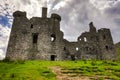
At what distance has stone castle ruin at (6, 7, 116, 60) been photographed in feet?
171

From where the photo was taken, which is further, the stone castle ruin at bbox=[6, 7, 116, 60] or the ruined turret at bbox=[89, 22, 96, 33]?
the ruined turret at bbox=[89, 22, 96, 33]

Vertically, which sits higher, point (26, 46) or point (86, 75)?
point (26, 46)

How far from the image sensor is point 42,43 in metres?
53.2

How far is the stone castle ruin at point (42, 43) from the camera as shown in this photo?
2052 inches

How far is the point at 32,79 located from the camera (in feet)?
74.8

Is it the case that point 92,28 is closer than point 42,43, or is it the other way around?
point 42,43

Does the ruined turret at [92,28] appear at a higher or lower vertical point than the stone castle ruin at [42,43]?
higher

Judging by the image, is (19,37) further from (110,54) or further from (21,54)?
(110,54)

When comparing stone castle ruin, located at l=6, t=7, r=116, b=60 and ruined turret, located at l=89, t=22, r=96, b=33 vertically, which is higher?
ruined turret, located at l=89, t=22, r=96, b=33

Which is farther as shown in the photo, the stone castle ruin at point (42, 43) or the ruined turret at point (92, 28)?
the ruined turret at point (92, 28)

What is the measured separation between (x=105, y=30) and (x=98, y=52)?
23.8 ft

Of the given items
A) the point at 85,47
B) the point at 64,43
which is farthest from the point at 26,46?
the point at 85,47

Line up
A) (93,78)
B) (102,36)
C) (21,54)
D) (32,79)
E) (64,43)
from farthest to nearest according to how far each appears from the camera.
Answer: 1. (102,36)
2. (64,43)
3. (21,54)
4. (93,78)
5. (32,79)

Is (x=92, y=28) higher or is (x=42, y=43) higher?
(x=92, y=28)
